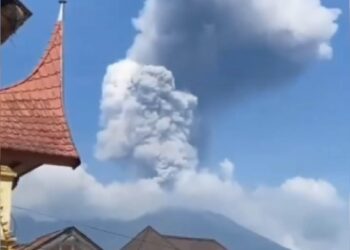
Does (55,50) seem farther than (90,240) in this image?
No

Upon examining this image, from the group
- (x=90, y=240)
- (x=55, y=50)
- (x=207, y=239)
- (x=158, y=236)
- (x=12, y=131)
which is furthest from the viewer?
(x=207, y=239)

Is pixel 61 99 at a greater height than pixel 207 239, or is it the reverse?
pixel 207 239

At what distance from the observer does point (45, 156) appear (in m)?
7.58

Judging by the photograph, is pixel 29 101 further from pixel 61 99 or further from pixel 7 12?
pixel 7 12

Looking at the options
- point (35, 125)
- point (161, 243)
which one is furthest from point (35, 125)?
point (161, 243)

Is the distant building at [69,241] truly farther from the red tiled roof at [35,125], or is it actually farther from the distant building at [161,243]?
the distant building at [161,243]

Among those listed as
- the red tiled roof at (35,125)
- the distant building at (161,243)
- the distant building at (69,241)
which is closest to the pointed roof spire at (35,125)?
the red tiled roof at (35,125)

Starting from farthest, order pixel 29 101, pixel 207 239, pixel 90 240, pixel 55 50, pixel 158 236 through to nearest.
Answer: pixel 207 239 → pixel 158 236 → pixel 90 240 → pixel 55 50 → pixel 29 101

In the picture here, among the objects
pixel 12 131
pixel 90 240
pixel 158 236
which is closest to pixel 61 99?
pixel 12 131

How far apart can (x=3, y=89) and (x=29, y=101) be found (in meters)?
0.26

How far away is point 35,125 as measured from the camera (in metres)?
7.77

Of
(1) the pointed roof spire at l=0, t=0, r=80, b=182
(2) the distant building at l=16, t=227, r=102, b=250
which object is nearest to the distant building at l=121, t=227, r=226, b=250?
(2) the distant building at l=16, t=227, r=102, b=250

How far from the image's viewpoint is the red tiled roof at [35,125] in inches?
295

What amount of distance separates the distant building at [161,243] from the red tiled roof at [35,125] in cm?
2730
